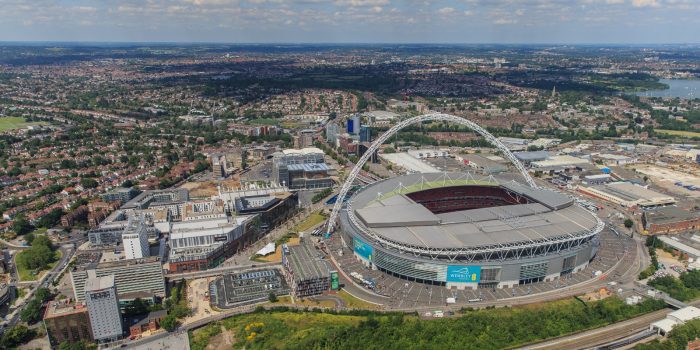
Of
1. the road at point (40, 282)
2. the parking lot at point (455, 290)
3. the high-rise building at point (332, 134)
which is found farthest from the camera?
the high-rise building at point (332, 134)

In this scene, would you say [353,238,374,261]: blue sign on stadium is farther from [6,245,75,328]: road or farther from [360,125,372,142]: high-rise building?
[360,125,372,142]: high-rise building

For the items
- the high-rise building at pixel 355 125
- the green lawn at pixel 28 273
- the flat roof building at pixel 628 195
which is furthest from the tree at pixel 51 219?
the flat roof building at pixel 628 195

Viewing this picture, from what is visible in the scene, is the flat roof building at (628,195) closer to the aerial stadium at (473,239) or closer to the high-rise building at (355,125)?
the aerial stadium at (473,239)

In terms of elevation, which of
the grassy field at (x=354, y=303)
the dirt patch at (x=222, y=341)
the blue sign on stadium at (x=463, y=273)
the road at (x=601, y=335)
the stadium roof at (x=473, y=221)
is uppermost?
the stadium roof at (x=473, y=221)

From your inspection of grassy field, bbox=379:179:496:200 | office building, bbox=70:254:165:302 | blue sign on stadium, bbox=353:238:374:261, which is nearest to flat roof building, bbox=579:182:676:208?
grassy field, bbox=379:179:496:200

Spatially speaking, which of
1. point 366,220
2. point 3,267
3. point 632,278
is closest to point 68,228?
point 3,267

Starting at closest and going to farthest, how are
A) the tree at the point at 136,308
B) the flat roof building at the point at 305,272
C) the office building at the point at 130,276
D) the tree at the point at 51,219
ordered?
the tree at the point at 136,308 → the office building at the point at 130,276 → the flat roof building at the point at 305,272 → the tree at the point at 51,219

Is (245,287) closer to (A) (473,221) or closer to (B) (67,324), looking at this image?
(B) (67,324)
